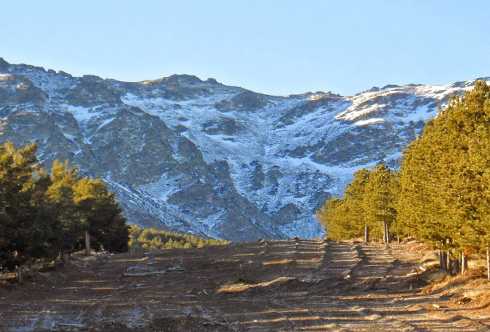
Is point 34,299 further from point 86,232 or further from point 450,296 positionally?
point 86,232

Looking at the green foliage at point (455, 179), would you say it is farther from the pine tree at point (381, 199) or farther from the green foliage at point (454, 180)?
the pine tree at point (381, 199)

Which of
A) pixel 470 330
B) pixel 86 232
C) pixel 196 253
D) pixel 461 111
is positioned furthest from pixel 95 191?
pixel 470 330

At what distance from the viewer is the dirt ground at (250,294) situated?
29.9 metres

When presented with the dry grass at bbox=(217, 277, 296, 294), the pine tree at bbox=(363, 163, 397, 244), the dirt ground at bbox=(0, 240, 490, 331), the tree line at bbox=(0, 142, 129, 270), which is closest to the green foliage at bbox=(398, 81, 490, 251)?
the dirt ground at bbox=(0, 240, 490, 331)

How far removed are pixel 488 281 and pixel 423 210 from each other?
9233 mm

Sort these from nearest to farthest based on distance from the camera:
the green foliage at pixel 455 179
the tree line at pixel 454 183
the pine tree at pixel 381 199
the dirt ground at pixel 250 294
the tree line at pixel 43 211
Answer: the dirt ground at pixel 250 294 < the green foliage at pixel 455 179 < the tree line at pixel 454 183 < the tree line at pixel 43 211 < the pine tree at pixel 381 199

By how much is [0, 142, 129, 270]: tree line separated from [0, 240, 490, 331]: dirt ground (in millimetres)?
2879

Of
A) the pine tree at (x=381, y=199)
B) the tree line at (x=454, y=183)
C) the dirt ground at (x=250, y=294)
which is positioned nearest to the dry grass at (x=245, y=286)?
the dirt ground at (x=250, y=294)

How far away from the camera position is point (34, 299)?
43.1 meters

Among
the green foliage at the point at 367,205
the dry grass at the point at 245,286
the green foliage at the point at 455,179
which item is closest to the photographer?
the green foliage at the point at 455,179

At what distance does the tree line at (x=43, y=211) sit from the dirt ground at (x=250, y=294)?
288cm

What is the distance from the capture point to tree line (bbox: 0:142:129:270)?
48.1 meters

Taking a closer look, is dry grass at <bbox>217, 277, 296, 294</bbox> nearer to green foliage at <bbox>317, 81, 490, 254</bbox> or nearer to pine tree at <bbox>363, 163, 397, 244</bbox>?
green foliage at <bbox>317, 81, 490, 254</bbox>

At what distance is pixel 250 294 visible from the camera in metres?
45.6
